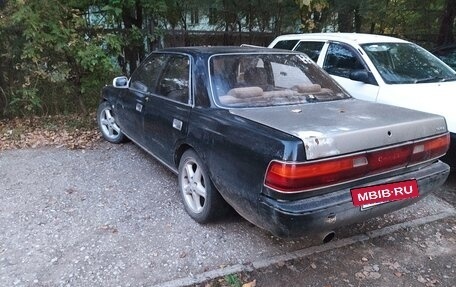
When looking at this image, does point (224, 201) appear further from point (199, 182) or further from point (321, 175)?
point (321, 175)

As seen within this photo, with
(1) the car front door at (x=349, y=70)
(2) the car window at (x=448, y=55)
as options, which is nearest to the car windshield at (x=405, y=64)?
(1) the car front door at (x=349, y=70)

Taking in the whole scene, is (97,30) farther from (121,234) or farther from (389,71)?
(389,71)

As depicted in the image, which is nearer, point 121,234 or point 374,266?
point 374,266

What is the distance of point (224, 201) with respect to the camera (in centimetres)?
336

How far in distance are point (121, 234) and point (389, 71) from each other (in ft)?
12.4

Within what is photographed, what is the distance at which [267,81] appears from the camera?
365 cm

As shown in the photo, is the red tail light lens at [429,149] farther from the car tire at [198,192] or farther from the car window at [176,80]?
the car window at [176,80]

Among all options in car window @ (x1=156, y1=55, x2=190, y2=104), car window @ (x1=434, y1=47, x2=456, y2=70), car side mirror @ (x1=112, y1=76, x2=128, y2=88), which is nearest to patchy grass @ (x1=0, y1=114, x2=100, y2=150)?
car side mirror @ (x1=112, y1=76, x2=128, y2=88)

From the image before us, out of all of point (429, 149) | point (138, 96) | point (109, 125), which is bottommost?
point (109, 125)

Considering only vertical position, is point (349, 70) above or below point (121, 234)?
above

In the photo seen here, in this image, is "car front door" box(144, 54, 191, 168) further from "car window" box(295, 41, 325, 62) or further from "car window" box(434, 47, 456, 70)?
"car window" box(434, 47, 456, 70)

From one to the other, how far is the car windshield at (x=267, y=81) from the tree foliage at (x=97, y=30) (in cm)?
367

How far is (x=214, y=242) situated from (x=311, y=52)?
3.74m

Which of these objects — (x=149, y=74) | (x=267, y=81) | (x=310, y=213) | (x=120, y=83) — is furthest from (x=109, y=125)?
(x=310, y=213)
